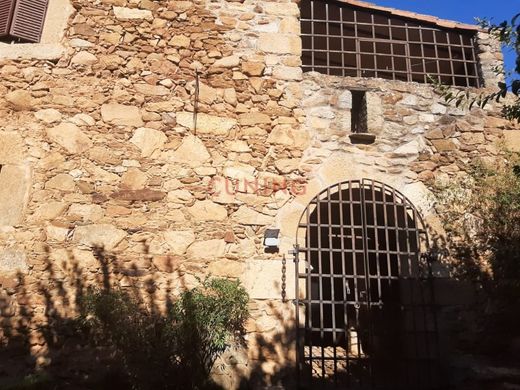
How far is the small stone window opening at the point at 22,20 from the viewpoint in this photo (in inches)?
187

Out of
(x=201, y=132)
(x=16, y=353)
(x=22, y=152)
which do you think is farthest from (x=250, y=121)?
(x=16, y=353)

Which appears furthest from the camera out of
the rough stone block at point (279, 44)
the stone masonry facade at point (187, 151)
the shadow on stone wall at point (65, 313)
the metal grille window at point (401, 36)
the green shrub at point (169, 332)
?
the metal grille window at point (401, 36)

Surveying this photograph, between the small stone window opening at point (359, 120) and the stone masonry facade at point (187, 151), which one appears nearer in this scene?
the stone masonry facade at point (187, 151)

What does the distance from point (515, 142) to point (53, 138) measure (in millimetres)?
4918

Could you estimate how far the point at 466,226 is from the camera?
4602 millimetres

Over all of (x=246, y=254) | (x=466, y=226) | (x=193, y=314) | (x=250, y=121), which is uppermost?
(x=250, y=121)

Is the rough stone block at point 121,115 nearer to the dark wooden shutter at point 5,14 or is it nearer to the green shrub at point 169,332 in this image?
the dark wooden shutter at point 5,14

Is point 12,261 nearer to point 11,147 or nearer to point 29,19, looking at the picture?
point 11,147

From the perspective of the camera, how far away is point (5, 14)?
485 centimetres

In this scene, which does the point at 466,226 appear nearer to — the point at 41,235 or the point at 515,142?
the point at 515,142

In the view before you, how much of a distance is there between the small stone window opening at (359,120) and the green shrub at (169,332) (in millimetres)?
2071

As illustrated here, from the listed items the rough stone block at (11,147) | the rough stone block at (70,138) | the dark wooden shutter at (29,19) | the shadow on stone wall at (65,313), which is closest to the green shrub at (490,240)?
the shadow on stone wall at (65,313)

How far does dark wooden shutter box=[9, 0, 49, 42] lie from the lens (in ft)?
15.5

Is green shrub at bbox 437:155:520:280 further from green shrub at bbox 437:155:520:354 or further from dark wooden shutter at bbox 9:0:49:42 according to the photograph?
dark wooden shutter at bbox 9:0:49:42
